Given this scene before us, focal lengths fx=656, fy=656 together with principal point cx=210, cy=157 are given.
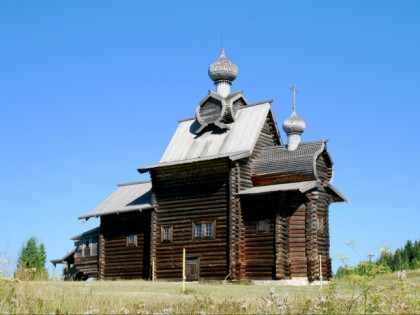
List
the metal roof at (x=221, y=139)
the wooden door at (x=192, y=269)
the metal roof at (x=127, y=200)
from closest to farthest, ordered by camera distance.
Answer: the wooden door at (x=192, y=269), the metal roof at (x=221, y=139), the metal roof at (x=127, y=200)

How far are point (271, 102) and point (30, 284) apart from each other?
23056mm

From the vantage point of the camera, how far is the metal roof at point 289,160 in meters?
32.1

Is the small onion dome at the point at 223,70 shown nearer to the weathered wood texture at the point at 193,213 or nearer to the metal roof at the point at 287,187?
the weathered wood texture at the point at 193,213

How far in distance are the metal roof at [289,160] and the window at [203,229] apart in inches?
139

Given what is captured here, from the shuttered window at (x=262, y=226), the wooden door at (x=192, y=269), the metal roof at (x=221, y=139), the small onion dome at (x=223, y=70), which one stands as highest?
the small onion dome at (x=223, y=70)

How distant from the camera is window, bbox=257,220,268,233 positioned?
3157 cm

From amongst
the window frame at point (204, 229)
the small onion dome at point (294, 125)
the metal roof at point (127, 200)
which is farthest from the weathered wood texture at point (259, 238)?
the metal roof at point (127, 200)

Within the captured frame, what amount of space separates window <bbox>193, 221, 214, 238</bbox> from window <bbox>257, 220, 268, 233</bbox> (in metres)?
2.38

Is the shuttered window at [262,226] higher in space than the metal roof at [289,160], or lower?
lower

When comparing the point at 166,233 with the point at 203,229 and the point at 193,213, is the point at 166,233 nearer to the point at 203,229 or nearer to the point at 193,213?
the point at 193,213

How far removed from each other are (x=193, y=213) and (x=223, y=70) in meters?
8.99

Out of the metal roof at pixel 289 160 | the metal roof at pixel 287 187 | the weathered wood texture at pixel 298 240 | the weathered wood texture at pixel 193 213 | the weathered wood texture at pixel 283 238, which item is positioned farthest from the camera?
the weathered wood texture at pixel 193 213

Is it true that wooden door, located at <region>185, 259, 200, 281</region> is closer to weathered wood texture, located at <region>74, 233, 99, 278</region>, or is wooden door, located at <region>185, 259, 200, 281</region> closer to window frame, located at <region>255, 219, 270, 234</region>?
window frame, located at <region>255, 219, 270, 234</region>

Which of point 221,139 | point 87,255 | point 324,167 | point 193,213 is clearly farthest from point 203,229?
point 87,255
